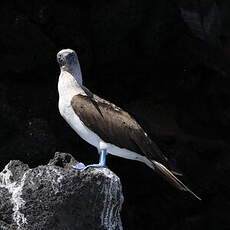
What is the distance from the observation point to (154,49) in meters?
11.4

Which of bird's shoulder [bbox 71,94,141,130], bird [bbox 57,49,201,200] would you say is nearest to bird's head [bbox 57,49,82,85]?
bird [bbox 57,49,201,200]

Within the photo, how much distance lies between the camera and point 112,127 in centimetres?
768

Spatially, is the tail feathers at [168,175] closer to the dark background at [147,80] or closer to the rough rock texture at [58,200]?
the rough rock texture at [58,200]

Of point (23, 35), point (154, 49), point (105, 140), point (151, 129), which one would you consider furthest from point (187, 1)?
point (105, 140)

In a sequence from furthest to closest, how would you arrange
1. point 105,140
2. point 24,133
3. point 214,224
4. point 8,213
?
point 214,224
point 24,133
point 105,140
point 8,213

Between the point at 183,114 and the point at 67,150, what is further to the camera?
the point at 183,114

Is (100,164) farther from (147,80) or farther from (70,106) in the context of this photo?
(147,80)

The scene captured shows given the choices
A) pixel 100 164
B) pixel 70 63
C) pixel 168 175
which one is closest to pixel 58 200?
pixel 100 164

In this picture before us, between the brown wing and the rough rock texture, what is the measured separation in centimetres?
134

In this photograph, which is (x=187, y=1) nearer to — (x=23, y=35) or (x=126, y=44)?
(x=126, y=44)

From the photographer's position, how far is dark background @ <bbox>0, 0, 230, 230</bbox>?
34.8 feet

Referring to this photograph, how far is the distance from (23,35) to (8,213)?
4.65 m

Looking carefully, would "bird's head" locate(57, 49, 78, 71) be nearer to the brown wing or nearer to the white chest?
the white chest

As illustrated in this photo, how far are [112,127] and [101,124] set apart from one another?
11cm
